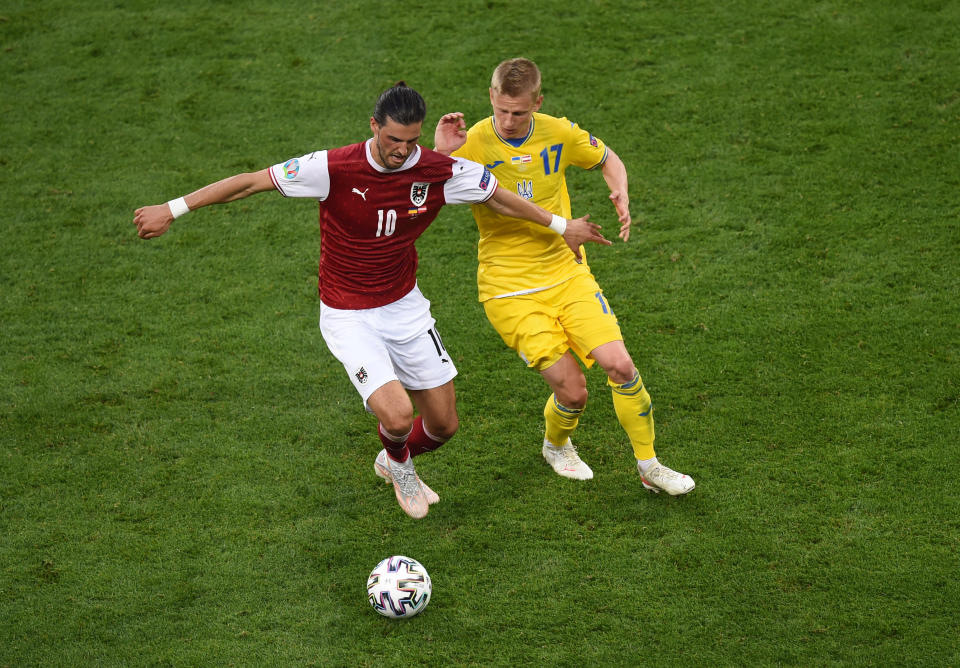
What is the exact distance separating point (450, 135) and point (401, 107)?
745 mm

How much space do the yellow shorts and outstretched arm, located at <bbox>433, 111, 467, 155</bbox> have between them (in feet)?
2.98

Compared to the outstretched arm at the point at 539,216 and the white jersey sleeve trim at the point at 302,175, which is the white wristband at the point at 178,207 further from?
the outstretched arm at the point at 539,216

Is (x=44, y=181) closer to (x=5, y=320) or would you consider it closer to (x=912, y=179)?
(x=5, y=320)

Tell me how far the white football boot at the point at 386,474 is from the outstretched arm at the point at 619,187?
1.84 m

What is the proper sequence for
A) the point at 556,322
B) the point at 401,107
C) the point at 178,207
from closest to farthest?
the point at 401,107 → the point at 178,207 → the point at 556,322

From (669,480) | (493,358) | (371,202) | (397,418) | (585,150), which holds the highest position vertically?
(371,202)

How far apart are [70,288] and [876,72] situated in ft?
24.1

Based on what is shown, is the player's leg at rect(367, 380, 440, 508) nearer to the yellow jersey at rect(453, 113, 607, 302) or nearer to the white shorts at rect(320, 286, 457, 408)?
the white shorts at rect(320, 286, 457, 408)

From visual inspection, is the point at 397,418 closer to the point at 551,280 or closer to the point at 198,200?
the point at 551,280

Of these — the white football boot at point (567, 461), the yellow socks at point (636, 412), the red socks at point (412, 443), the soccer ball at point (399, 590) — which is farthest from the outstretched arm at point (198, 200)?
the white football boot at point (567, 461)

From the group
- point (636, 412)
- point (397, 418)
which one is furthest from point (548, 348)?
point (397, 418)

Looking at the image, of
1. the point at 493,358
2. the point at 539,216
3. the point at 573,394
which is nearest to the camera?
the point at 539,216

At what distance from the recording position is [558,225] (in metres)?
5.34

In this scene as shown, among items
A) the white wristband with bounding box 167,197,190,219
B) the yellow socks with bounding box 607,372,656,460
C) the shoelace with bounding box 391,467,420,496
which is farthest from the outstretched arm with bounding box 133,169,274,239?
the yellow socks with bounding box 607,372,656,460
